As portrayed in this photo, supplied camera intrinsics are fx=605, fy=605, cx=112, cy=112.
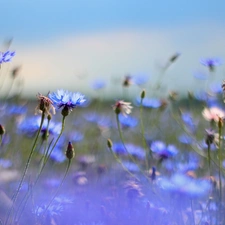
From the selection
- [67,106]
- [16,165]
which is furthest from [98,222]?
[16,165]

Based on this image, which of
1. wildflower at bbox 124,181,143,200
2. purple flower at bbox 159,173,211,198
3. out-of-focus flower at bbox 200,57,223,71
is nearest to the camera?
purple flower at bbox 159,173,211,198

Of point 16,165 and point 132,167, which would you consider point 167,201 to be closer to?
point 132,167

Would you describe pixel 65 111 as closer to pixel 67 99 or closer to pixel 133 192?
pixel 67 99

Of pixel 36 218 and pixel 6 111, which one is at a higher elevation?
pixel 6 111

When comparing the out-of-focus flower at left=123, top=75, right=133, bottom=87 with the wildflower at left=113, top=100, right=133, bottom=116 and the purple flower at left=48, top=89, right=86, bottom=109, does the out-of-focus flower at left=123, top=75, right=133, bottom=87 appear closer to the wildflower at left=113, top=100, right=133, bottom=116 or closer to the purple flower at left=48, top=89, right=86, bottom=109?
the wildflower at left=113, top=100, right=133, bottom=116

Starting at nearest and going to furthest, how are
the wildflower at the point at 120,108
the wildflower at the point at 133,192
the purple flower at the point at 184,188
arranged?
1. the purple flower at the point at 184,188
2. the wildflower at the point at 133,192
3. the wildflower at the point at 120,108

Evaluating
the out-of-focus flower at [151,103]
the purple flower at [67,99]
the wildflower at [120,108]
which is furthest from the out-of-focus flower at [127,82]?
the purple flower at [67,99]

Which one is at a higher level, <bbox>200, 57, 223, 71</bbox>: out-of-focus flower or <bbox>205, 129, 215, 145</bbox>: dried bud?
<bbox>200, 57, 223, 71</bbox>: out-of-focus flower

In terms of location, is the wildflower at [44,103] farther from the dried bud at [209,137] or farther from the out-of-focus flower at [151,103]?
the out-of-focus flower at [151,103]

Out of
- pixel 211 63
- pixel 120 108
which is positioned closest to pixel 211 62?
pixel 211 63

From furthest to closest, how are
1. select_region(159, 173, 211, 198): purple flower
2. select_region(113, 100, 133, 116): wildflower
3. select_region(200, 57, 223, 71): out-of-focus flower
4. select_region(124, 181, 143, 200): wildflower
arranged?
select_region(200, 57, 223, 71): out-of-focus flower → select_region(113, 100, 133, 116): wildflower → select_region(124, 181, 143, 200): wildflower → select_region(159, 173, 211, 198): purple flower

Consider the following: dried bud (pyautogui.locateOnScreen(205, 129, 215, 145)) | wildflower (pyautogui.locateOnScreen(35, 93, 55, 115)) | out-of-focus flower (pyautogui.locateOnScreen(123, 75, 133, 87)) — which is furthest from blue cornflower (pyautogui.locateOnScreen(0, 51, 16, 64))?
out-of-focus flower (pyautogui.locateOnScreen(123, 75, 133, 87))
